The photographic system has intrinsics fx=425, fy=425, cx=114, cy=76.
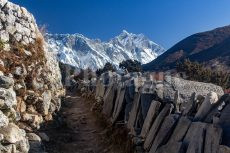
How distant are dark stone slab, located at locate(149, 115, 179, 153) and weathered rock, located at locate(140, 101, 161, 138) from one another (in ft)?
4.29

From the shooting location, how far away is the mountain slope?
130 metres

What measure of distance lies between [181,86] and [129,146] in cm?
324

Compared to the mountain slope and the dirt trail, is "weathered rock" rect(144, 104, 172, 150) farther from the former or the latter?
the mountain slope

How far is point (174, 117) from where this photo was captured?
11.8 meters

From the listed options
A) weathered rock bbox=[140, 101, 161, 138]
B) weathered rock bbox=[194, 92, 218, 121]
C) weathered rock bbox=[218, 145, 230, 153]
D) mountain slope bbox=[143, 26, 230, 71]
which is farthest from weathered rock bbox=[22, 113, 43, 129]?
mountain slope bbox=[143, 26, 230, 71]

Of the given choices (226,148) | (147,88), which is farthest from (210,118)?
(147,88)

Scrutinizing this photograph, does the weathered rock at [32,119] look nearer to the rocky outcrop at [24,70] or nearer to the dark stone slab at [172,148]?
the rocky outcrop at [24,70]

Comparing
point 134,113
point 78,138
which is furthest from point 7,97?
point 78,138

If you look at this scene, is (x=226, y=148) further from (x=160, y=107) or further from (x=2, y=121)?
(x=2, y=121)

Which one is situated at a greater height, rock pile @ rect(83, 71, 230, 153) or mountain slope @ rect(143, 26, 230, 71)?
mountain slope @ rect(143, 26, 230, 71)

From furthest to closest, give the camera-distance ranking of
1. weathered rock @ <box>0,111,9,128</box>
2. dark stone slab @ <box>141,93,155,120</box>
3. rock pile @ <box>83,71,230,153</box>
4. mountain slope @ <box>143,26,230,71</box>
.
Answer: mountain slope @ <box>143,26,230,71</box> < dark stone slab @ <box>141,93,155,120</box> < weathered rock @ <box>0,111,9,128</box> < rock pile @ <box>83,71,230,153</box>

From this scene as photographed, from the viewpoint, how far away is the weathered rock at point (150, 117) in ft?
43.4

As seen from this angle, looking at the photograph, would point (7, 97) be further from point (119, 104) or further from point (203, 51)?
point (203, 51)

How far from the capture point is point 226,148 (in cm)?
862
